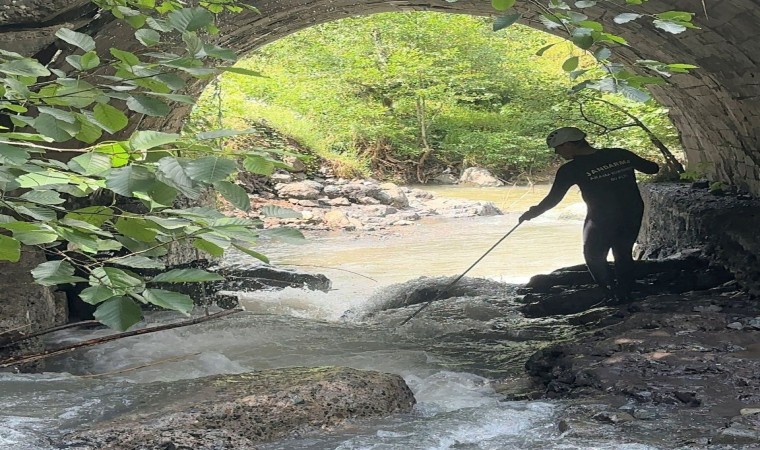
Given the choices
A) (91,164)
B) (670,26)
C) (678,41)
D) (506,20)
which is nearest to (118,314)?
(91,164)

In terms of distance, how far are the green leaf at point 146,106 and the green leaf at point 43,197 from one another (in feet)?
1.05

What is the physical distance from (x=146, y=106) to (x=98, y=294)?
565mm

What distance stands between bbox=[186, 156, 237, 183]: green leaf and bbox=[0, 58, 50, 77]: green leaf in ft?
1.87

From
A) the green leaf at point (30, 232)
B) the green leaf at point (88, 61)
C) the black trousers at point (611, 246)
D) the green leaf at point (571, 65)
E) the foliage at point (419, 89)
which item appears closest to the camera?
the green leaf at point (30, 232)

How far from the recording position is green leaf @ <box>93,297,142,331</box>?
5.54 ft

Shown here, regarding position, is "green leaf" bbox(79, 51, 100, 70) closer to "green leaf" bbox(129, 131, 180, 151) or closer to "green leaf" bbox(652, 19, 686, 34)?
"green leaf" bbox(129, 131, 180, 151)

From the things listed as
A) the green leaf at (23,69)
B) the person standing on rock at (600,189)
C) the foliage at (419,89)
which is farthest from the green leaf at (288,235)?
the foliage at (419,89)

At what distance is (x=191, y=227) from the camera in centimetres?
186

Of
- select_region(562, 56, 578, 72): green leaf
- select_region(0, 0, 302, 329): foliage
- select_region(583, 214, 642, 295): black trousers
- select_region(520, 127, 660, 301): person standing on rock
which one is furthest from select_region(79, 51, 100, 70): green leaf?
select_region(583, 214, 642, 295): black trousers

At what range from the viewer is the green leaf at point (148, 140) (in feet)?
5.79

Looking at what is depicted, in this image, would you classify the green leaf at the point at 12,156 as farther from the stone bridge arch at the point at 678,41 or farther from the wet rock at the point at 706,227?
the wet rock at the point at 706,227

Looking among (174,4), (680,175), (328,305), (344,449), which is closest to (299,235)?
(174,4)

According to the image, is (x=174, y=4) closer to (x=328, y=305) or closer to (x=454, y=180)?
(x=328, y=305)

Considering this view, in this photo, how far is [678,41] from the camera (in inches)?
230
